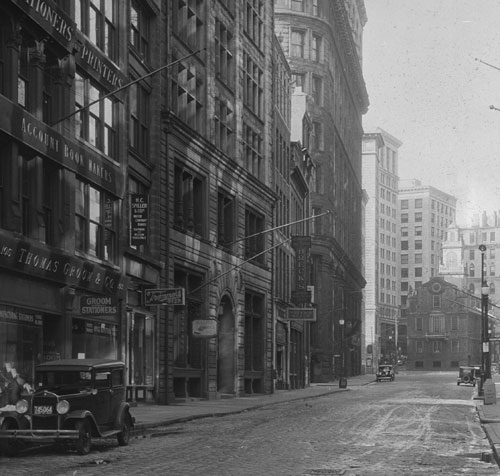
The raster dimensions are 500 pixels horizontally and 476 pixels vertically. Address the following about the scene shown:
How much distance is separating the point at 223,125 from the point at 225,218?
4744 millimetres

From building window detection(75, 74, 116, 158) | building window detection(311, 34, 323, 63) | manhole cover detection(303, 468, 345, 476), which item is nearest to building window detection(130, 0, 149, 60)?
building window detection(75, 74, 116, 158)

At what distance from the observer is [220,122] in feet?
178

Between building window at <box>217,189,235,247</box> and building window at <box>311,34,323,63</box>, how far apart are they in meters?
51.1

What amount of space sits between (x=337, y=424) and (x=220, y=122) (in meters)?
26.8

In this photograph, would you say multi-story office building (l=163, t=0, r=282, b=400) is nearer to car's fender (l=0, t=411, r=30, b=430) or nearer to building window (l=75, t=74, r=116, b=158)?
building window (l=75, t=74, r=116, b=158)

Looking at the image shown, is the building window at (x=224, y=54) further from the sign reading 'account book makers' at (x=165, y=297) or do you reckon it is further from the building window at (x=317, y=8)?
the building window at (x=317, y=8)

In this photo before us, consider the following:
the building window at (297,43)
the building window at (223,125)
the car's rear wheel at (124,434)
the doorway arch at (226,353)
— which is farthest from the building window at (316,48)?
the car's rear wheel at (124,434)

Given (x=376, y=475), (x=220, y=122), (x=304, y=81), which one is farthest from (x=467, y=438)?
(x=304, y=81)

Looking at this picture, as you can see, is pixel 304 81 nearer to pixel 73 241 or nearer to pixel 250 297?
pixel 250 297

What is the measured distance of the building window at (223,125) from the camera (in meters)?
53.6

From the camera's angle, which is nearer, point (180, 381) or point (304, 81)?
point (180, 381)

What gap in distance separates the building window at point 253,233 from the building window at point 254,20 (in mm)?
10163

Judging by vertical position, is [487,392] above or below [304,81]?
below

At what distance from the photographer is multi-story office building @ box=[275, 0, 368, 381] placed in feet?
335
